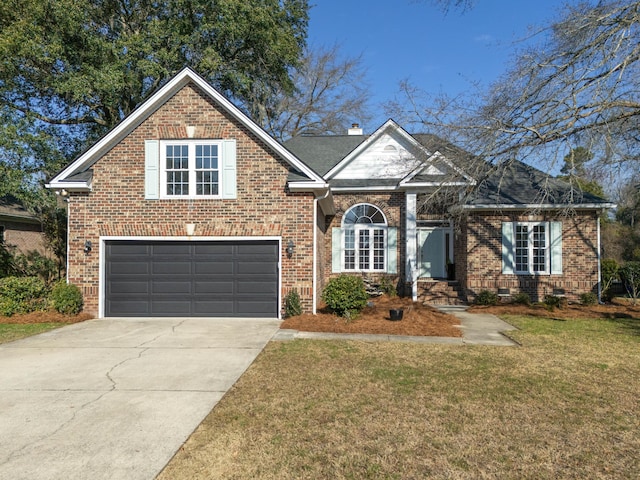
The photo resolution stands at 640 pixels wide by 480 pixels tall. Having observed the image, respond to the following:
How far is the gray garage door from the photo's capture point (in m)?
12.0

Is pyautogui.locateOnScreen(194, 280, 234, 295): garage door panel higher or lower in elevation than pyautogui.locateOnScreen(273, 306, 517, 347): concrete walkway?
higher

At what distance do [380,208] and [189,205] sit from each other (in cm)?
701

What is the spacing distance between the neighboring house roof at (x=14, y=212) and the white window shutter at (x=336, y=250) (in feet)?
44.1

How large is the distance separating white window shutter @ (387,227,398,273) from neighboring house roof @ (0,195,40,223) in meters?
15.5

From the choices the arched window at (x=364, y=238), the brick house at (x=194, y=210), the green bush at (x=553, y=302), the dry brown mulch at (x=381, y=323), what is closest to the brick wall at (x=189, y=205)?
the brick house at (x=194, y=210)

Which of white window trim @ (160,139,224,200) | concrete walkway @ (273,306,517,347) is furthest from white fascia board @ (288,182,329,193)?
concrete walkway @ (273,306,517,347)

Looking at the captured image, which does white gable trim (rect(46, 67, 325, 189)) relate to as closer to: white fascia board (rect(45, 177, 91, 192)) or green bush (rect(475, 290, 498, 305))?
white fascia board (rect(45, 177, 91, 192))

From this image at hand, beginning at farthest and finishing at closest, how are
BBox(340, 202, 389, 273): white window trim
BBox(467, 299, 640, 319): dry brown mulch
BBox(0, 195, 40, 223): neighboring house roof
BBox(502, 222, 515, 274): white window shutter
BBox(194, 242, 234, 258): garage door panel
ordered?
BBox(0, 195, 40, 223): neighboring house roof, BBox(340, 202, 389, 273): white window trim, BBox(502, 222, 515, 274): white window shutter, BBox(467, 299, 640, 319): dry brown mulch, BBox(194, 242, 234, 258): garage door panel

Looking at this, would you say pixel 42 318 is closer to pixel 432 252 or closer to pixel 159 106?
pixel 159 106

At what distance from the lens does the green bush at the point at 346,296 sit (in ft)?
36.0

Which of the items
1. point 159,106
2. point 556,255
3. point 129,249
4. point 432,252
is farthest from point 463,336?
point 159,106

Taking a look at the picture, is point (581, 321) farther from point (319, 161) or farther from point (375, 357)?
point (319, 161)

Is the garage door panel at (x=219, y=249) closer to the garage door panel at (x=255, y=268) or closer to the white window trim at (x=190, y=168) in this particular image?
the garage door panel at (x=255, y=268)

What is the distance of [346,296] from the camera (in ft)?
35.9
